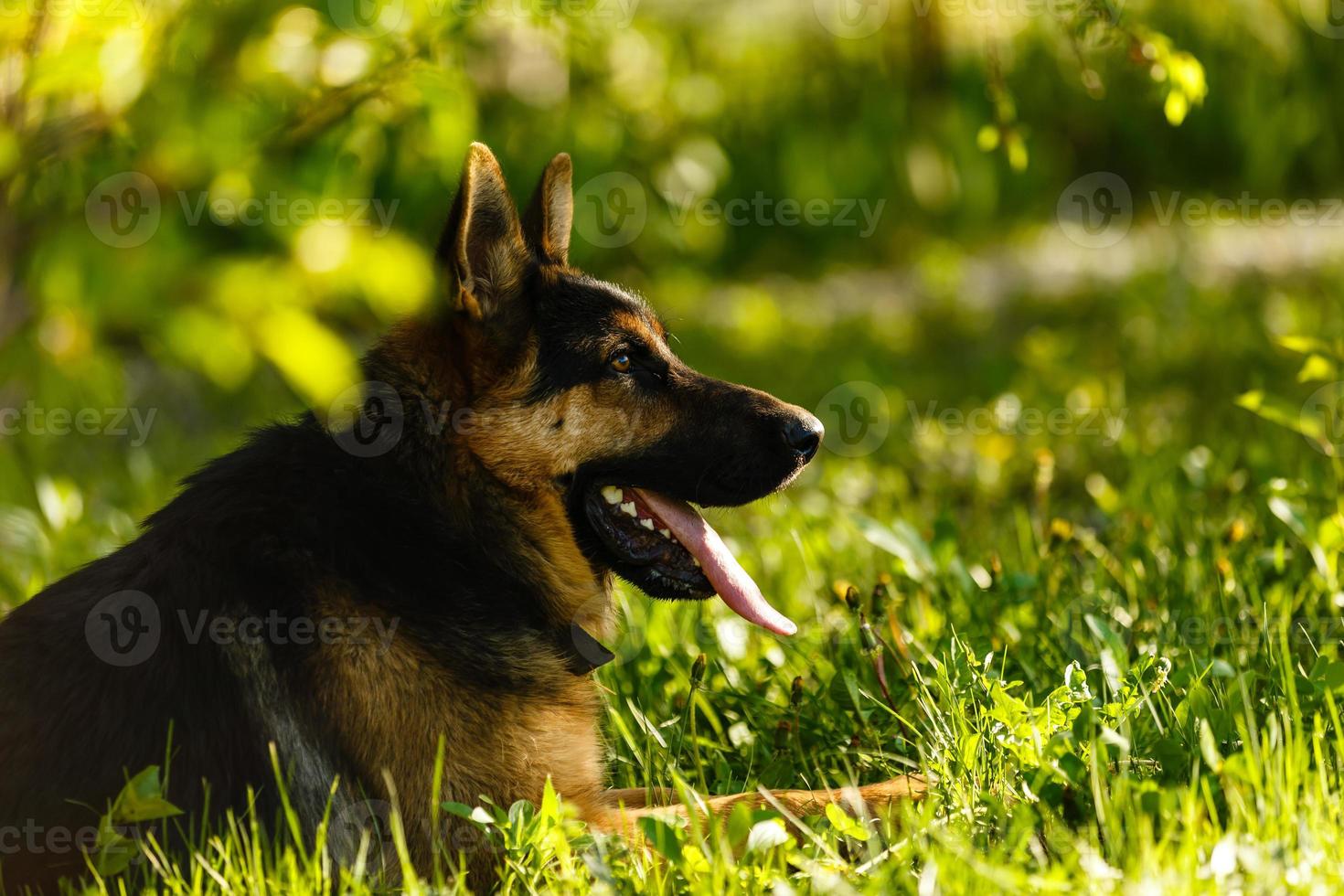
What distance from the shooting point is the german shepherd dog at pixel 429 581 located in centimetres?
272

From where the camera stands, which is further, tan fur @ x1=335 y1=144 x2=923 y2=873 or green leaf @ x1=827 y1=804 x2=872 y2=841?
tan fur @ x1=335 y1=144 x2=923 y2=873

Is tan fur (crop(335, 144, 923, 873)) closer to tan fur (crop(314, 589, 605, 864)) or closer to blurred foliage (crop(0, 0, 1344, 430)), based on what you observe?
tan fur (crop(314, 589, 605, 864))

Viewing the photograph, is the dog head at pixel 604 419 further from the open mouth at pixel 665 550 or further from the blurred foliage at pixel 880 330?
the blurred foliage at pixel 880 330

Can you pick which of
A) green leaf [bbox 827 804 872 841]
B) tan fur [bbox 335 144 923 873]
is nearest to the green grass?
green leaf [bbox 827 804 872 841]

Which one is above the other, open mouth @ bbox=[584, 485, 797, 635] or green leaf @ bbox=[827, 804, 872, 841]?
open mouth @ bbox=[584, 485, 797, 635]

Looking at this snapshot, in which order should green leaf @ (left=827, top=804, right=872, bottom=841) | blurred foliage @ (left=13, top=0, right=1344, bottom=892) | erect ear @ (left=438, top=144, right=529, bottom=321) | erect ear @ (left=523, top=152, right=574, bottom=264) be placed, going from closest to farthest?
blurred foliage @ (left=13, top=0, right=1344, bottom=892), green leaf @ (left=827, top=804, right=872, bottom=841), erect ear @ (left=438, top=144, right=529, bottom=321), erect ear @ (left=523, top=152, right=574, bottom=264)

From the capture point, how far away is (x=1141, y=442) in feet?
18.8

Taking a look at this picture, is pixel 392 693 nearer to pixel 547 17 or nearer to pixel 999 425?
pixel 547 17

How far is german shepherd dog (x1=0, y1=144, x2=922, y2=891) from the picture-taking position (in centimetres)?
272

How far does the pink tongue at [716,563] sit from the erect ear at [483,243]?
0.67 metres

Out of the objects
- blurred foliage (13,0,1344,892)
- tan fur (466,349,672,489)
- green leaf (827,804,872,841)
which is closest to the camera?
blurred foliage (13,0,1344,892)

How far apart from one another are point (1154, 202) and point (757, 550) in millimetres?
6108

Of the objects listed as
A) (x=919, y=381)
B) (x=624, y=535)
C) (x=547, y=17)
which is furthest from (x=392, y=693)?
(x=919, y=381)

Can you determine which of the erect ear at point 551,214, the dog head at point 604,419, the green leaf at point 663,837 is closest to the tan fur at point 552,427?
the dog head at point 604,419
